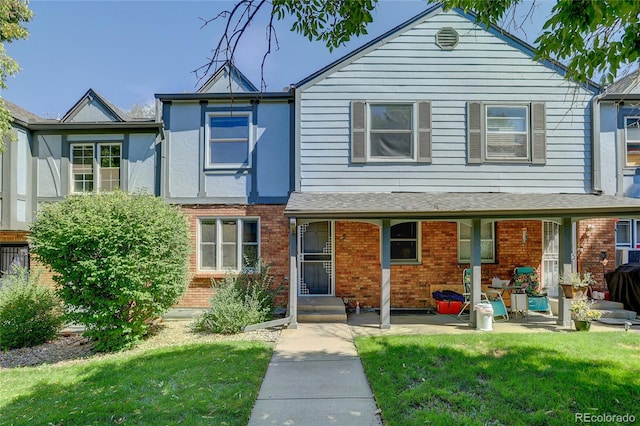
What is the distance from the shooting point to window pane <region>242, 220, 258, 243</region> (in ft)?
31.7

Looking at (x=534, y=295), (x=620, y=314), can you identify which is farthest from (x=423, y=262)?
(x=620, y=314)

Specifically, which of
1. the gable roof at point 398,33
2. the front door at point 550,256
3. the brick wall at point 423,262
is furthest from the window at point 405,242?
the gable roof at point 398,33

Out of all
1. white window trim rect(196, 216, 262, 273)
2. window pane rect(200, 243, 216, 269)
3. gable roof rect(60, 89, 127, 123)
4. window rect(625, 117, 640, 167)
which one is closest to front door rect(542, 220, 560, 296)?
window rect(625, 117, 640, 167)

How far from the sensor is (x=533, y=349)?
568cm

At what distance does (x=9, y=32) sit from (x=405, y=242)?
37.6ft

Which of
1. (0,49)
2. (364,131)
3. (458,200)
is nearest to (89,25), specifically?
(0,49)

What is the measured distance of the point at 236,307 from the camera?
760 centimetres

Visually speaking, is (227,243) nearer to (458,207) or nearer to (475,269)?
(458,207)

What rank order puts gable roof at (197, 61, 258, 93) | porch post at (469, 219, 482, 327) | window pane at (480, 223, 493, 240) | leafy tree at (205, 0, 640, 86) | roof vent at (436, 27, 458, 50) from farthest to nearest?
gable roof at (197, 61, 258, 93) < window pane at (480, 223, 493, 240) < roof vent at (436, 27, 458, 50) < porch post at (469, 219, 482, 327) < leafy tree at (205, 0, 640, 86)

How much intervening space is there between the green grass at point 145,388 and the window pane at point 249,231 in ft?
11.7

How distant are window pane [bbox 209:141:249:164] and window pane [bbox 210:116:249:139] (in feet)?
0.75

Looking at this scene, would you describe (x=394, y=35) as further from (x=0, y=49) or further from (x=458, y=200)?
(x=0, y=49)

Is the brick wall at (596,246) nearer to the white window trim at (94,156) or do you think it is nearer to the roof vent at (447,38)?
the roof vent at (447,38)

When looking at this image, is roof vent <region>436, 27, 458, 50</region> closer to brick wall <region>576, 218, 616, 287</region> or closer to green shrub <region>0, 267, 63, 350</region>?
brick wall <region>576, 218, 616, 287</region>
